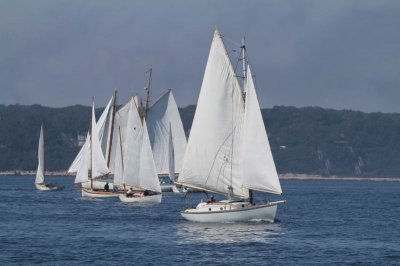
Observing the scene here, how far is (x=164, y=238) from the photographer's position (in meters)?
67.8

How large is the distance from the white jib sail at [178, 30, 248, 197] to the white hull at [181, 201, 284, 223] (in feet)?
4.51

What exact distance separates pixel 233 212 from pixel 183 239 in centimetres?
692

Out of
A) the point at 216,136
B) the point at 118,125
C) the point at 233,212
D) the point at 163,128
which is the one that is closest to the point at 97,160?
the point at 118,125

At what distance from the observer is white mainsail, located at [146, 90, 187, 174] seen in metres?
131

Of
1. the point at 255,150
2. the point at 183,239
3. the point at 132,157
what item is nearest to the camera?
the point at 183,239

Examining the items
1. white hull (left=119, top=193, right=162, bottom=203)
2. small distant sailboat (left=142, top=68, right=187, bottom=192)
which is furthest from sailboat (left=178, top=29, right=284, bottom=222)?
small distant sailboat (left=142, top=68, right=187, bottom=192)

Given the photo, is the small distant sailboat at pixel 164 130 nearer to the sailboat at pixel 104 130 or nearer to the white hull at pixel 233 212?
the sailboat at pixel 104 130

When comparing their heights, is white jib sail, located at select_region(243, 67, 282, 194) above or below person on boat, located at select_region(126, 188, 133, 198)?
above

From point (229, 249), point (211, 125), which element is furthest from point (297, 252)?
point (211, 125)

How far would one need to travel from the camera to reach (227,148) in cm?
7519

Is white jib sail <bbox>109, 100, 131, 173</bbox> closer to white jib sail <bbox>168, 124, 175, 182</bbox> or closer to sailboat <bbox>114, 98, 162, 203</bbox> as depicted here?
white jib sail <bbox>168, 124, 175, 182</bbox>

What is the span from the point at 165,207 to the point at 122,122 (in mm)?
29374

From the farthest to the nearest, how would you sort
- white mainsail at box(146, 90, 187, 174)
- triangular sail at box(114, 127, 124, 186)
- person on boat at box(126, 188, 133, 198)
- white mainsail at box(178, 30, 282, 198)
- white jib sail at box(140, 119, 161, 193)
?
white mainsail at box(146, 90, 187, 174) < triangular sail at box(114, 127, 124, 186) < person on boat at box(126, 188, 133, 198) < white jib sail at box(140, 119, 161, 193) < white mainsail at box(178, 30, 282, 198)

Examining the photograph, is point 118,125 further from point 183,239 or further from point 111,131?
point 183,239
